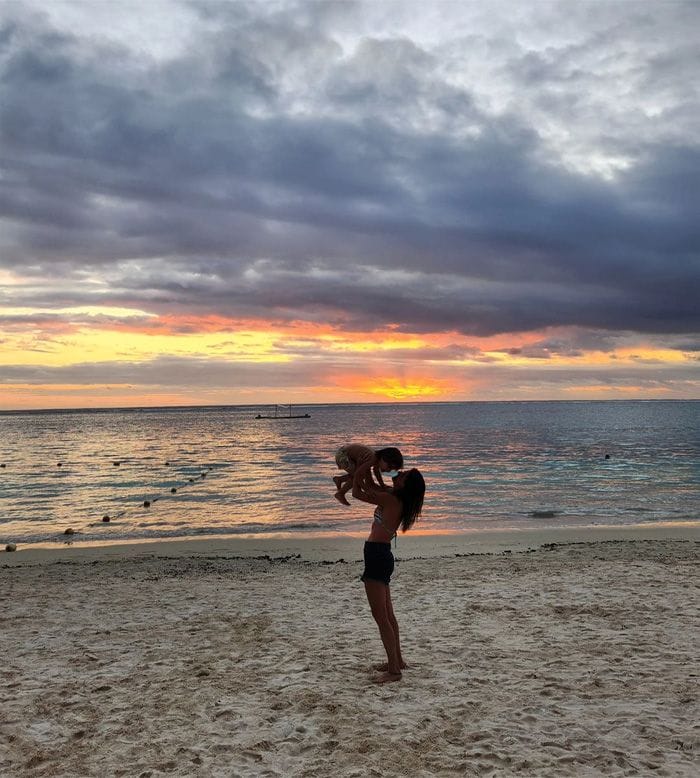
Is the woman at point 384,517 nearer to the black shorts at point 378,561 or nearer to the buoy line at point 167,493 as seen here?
the black shorts at point 378,561

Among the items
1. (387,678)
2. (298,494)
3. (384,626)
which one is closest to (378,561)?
(384,626)

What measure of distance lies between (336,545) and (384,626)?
10.3 metres

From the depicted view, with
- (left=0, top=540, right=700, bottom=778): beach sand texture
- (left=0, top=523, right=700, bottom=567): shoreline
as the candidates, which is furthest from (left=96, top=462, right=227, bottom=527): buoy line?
(left=0, top=540, right=700, bottom=778): beach sand texture

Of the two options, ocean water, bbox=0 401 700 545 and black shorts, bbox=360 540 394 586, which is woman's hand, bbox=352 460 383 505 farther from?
ocean water, bbox=0 401 700 545

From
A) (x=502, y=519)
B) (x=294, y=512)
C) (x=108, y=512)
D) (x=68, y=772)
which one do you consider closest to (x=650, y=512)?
(x=502, y=519)

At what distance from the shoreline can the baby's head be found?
9.41 meters

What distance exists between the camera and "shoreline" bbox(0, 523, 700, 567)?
1608cm

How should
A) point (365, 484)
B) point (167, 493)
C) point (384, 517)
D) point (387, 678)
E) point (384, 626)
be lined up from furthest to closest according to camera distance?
point (167, 493) → point (387, 678) → point (384, 626) → point (384, 517) → point (365, 484)

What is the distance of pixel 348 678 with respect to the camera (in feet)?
23.5

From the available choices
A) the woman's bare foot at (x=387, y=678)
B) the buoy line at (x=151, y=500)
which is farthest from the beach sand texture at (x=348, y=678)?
the buoy line at (x=151, y=500)

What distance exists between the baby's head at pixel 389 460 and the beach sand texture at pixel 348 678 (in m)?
2.48

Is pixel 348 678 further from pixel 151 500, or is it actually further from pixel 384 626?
pixel 151 500

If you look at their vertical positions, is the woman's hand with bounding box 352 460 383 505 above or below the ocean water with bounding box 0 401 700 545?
above

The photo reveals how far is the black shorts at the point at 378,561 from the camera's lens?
257 inches
